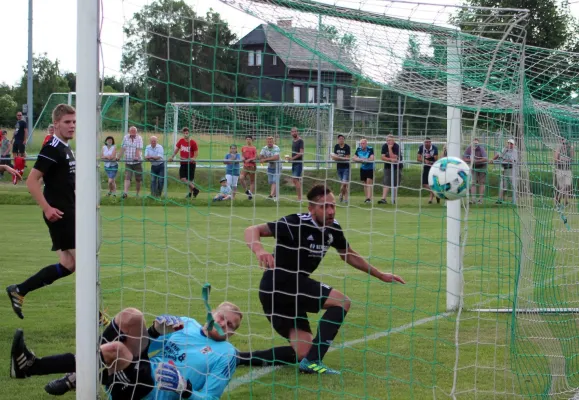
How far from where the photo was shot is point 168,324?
16.0ft

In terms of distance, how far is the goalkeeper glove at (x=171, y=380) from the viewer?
455cm

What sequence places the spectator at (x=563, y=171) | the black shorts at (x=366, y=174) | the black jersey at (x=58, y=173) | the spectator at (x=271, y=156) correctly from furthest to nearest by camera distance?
the black shorts at (x=366, y=174), the spectator at (x=271, y=156), the spectator at (x=563, y=171), the black jersey at (x=58, y=173)

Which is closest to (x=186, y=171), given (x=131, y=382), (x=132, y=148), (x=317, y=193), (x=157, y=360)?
(x=132, y=148)

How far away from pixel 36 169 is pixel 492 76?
3887 millimetres

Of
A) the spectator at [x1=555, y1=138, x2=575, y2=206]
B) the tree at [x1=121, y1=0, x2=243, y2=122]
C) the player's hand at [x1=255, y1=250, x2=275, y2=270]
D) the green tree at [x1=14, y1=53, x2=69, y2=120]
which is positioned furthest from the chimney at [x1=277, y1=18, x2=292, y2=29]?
the green tree at [x1=14, y1=53, x2=69, y2=120]

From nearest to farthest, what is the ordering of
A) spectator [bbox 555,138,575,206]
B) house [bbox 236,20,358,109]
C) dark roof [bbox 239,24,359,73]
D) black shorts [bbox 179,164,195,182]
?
house [bbox 236,20,358,109] < dark roof [bbox 239,24,359,73] < black shorts [bbox 179,164,195,182] < spectator [bbox 555,138,575,206]

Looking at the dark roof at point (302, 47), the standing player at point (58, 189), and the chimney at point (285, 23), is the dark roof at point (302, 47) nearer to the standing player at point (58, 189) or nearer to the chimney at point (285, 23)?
the chimney at point (285, 23)

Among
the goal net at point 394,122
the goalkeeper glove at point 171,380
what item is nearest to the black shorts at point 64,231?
the goal net at point 394,122

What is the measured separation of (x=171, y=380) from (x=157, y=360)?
1.09 feet

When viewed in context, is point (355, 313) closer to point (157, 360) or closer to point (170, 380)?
point (157, 360)

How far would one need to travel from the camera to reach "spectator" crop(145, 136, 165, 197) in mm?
A: 5996

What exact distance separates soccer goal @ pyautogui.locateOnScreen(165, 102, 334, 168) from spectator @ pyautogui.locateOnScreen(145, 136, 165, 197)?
19 cm

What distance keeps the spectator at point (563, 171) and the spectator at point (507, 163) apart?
494 mm

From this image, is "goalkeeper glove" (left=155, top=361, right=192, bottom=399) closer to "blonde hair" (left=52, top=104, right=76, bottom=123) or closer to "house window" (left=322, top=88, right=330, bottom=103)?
"house window" (left=322, top=88, right=330, bottom=103)
